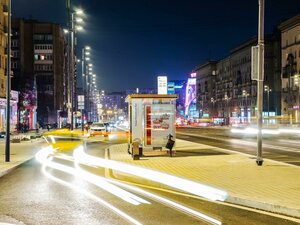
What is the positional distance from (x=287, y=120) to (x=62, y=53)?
67.3 metres

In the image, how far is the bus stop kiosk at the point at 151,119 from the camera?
24031 millimetres

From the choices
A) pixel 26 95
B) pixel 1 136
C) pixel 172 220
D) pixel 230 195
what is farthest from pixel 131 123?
pixel 26 95

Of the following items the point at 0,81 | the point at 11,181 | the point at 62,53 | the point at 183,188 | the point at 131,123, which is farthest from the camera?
the point at 62,53

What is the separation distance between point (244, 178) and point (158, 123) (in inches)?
387

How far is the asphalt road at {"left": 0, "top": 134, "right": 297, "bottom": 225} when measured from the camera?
377 inches

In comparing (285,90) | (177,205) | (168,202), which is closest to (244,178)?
(168,202)

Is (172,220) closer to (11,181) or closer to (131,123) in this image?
(11,181)

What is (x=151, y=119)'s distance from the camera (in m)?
24.1

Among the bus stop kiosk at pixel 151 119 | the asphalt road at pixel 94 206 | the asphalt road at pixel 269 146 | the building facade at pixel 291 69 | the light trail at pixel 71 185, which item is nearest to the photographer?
the asphalt road at pixel 94 206

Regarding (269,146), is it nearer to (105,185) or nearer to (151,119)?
(151,119)

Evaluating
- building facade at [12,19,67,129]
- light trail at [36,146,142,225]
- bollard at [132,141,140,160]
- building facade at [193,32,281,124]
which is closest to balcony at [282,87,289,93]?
building facade at [193,32,281,124]

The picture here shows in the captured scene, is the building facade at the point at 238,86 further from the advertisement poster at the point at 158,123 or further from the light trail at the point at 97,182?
the light trail at the point at 97,182

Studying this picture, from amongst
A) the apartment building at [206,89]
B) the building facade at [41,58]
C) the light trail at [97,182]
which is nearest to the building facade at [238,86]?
the apartment building at [206,89]

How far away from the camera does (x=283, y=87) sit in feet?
331
